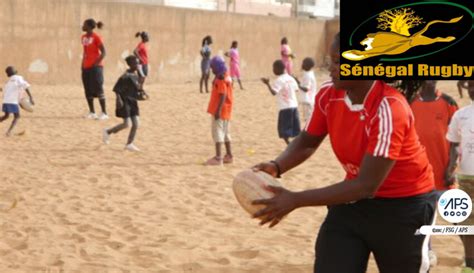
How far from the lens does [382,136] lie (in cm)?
317

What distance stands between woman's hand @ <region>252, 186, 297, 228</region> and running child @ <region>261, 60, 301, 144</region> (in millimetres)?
7108

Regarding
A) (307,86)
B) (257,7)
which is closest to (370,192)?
(307,86)

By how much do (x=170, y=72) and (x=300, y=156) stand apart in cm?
2291

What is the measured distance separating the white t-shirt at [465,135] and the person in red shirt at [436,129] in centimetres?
16

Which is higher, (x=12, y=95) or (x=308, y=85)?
(x=308, y=85)

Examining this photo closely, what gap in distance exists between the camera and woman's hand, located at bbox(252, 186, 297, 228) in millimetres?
3246

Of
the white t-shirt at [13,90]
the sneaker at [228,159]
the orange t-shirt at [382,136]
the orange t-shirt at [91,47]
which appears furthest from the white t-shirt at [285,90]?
the orange t-shirt at [382,136]

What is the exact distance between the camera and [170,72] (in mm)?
26484

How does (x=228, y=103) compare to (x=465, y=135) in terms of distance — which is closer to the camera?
(x=465, y=135)

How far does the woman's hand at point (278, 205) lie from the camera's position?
10.6ft

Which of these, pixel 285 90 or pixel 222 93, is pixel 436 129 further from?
pixel 285 90

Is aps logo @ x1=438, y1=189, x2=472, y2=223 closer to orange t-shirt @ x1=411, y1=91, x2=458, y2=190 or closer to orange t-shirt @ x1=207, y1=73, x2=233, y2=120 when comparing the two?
orange t-shirt @ x1=411, y1=91, x2=458, y2=190

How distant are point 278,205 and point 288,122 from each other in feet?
24.4

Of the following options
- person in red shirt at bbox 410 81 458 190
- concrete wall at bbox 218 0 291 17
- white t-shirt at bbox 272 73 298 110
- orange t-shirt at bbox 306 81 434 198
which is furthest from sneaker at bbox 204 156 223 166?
concrete wall at bbox 218 0 291 17
